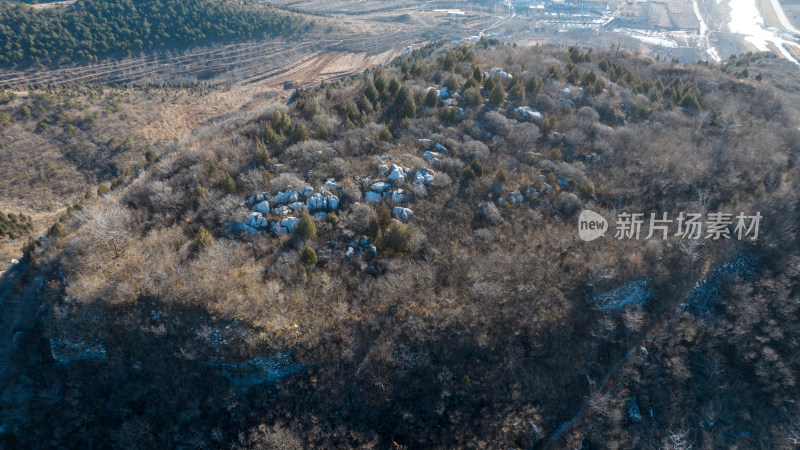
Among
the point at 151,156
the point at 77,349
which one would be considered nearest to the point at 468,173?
the point at 151,156

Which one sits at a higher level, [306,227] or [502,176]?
[502,176]

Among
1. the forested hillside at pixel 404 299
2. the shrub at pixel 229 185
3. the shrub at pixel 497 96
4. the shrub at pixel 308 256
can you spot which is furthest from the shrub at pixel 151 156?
the shrub at pixel 497 96

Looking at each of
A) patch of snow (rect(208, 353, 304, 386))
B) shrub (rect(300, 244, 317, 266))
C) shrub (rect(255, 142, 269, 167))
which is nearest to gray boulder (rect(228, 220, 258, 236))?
shrub (rect(300, 244, 317, 266))

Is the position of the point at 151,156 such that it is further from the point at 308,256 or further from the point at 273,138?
the point at 308,256

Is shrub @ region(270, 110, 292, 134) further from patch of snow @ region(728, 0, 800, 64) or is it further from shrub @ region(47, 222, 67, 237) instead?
patch of snow @ region(728, 0, 800, 64)

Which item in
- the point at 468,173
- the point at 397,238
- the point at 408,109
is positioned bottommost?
the point at 397,238

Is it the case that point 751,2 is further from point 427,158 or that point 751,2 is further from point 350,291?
point 350,291

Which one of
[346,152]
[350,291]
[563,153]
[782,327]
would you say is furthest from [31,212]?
[782,327]
